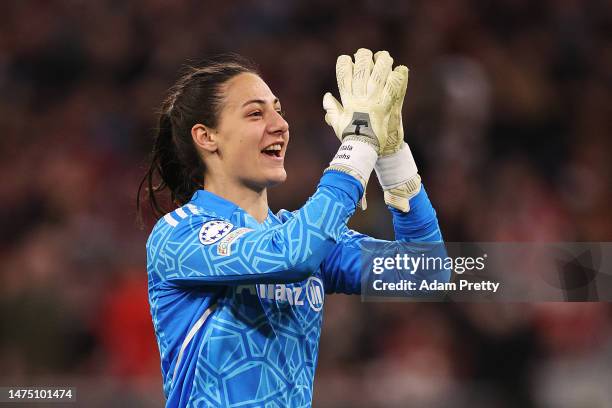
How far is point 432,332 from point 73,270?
185 cm

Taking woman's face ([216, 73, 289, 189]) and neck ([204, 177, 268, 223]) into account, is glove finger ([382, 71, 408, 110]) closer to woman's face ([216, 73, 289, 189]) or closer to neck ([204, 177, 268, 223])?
woman's face ([216, 73, 289, 189])

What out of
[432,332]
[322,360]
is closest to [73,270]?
[322,360]

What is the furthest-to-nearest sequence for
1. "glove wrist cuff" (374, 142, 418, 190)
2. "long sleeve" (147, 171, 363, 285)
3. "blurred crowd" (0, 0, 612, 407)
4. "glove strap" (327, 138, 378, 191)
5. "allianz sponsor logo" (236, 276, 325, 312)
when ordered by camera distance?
"blurred crowd" (0, 0, 612, 407) < "glove wrist cuff" (374, 142, 418, 190) < "allianz sponsor logo" (236, 276, 325, 312) < "glove strap" (327, 138, 378, 191) < "long sleeve" (147, 171, 363, 285)

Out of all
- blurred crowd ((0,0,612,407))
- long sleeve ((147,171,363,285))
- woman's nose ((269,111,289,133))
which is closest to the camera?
long sleeve ((147,171,363,285))

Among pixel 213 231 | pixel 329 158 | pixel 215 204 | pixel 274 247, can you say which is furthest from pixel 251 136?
pixel 329 158

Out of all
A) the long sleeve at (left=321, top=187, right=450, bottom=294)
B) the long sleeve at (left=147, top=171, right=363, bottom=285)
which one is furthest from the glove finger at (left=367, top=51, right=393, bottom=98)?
the long sleeve at (left=321, top=187, right=450, bottom=294)

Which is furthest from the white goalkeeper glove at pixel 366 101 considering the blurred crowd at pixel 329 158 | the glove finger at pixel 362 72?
the blurred crowd at pixel 329 158

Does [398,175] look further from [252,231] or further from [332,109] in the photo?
[252,231]

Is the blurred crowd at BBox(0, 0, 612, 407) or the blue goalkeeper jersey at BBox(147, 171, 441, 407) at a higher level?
the blurred crowd at BBox(0, 0, 612, 407)

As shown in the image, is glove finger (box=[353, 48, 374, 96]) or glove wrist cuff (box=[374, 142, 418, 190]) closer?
glove finger (box=[353, 48, 374, 96])

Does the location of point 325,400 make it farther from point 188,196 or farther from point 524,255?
point 188,196

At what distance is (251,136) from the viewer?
2510 mm

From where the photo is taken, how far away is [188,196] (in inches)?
107

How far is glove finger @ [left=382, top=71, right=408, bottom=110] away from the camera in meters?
2.38
